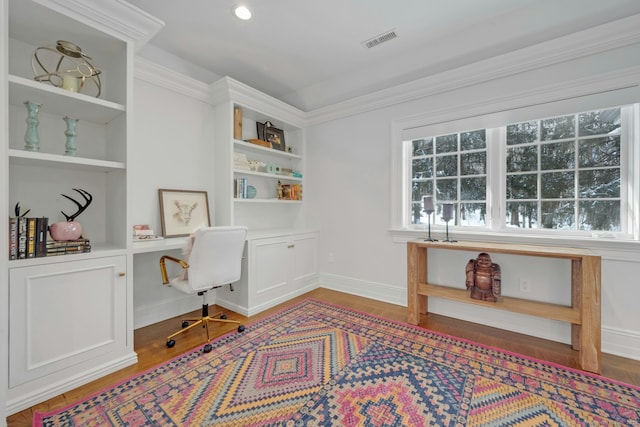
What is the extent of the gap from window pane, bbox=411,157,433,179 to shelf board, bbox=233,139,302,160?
5.34 feet

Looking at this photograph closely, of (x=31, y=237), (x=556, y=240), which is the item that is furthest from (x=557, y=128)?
(x=31, y=237)

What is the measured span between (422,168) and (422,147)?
0.24 m

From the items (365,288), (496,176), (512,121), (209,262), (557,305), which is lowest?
(365,288)

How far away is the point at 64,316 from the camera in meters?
1.75

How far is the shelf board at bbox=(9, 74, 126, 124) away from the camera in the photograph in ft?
5.54

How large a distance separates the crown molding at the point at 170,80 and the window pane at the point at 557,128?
3.45 metres

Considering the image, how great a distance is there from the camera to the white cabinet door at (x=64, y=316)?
159 centimetres

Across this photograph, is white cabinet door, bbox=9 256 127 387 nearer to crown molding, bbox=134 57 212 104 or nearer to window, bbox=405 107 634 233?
crown molding, bbox=134 57 212 104

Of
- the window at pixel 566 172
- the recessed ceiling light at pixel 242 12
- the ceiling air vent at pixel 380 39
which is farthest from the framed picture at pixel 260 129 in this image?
the window at pixel 566 172

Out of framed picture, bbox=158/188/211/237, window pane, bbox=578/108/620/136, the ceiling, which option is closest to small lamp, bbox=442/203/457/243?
window pane, bbox=578/108/620/136

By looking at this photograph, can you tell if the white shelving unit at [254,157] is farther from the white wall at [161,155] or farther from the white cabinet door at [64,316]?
the white cabinet door at [64,316]


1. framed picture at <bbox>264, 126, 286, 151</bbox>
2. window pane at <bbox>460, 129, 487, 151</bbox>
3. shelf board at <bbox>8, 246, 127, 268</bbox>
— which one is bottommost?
shelf board at <bbox>8, 246, 127, 268</bbox>

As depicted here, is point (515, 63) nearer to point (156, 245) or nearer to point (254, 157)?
point (254, 157)

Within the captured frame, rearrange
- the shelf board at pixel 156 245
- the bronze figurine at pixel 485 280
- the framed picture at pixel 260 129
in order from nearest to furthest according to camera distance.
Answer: the shelf board at pixel 156 245 → the bronze figurine at pixel 485 280 → the framed picture at pixel 260 129
